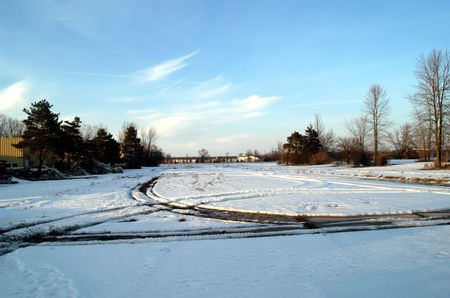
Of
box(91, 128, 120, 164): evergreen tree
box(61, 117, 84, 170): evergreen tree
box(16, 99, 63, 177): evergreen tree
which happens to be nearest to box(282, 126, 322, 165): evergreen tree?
box(91, 128, 120, 164): evergreen tree

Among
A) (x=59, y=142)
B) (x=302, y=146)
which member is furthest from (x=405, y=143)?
(x=59, y=142)

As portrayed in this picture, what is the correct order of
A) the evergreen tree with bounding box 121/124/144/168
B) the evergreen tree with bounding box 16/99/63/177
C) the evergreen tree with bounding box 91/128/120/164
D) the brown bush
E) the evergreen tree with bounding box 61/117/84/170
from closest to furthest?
the evergreen tree with bounding box 16/99/63/177, the evergreen tree with bounding box 61/117/84/170, the evergreen tree with bounding box 91/128/120/164, the brown bush, the evergreen tree with bounding box 121/124/144/168

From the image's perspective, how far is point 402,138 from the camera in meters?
90.6

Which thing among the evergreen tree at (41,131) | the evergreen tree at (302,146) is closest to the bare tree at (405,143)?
the evergreen tree at (302,146)

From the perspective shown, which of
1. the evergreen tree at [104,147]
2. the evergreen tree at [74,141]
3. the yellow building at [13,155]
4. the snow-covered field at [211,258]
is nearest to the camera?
the snow-covered field at [211,258]

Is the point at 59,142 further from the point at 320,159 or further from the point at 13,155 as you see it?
the point at 320,159

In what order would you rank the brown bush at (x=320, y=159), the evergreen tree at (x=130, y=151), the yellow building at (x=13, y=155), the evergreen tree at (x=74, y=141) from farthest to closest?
1. the evergreen tree at (x=130, y=151)
2. the brown bush at (x=320, y=159)
3. the yellow building at (x=13, y=155)
4. the evergreen tree at (x=74, y=141)

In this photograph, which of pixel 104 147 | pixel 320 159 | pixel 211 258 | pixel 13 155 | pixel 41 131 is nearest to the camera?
pixel 211 258

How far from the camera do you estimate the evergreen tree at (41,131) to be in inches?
1287

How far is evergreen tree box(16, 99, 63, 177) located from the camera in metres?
32.7

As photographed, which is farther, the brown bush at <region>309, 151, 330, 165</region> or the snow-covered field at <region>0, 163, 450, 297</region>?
the brown bush at <region>309, 151, 330, 165</region>

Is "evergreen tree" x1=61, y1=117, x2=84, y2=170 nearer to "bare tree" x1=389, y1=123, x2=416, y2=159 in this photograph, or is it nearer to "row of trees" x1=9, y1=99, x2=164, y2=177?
"row of trees" x1=9, y1=99, x2=164, y2=177

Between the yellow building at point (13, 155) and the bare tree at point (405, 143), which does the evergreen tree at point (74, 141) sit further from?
the bare tree at point (405, 143)

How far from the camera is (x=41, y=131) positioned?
3278 centimetres
